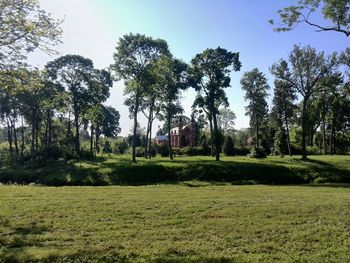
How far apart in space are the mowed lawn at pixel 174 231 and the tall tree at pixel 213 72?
97.6 ft

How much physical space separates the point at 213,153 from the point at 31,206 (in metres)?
45.1

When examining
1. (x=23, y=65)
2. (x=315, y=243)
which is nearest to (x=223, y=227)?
(x=315, y=243)

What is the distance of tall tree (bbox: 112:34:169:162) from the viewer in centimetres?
4544

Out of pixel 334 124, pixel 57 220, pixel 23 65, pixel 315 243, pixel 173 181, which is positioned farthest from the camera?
pixel 334 124

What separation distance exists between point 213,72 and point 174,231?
35838mm

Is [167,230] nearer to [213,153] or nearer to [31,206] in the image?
[31,206]

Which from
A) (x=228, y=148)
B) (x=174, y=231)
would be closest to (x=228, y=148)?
(x=228, y=148)

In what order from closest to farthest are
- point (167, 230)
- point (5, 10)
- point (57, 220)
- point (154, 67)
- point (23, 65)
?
point (167, 230), point (57, 220), point (5, 10), point (23, 65), point (154, 67)

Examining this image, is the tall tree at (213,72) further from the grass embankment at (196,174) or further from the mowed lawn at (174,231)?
the mowed lawn at (174,231)

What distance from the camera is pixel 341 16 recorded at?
1661cm

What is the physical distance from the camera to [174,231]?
37.8ft

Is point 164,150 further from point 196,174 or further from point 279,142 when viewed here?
point 196,174

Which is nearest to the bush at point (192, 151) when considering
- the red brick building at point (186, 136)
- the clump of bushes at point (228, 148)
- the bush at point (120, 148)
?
the clump of bushes at point (228, 148)

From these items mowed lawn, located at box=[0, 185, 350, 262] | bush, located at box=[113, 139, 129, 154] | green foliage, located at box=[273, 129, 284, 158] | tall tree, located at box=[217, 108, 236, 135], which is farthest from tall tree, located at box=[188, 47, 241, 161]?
tall tree, located at box=[217, 108, 236, 135]
